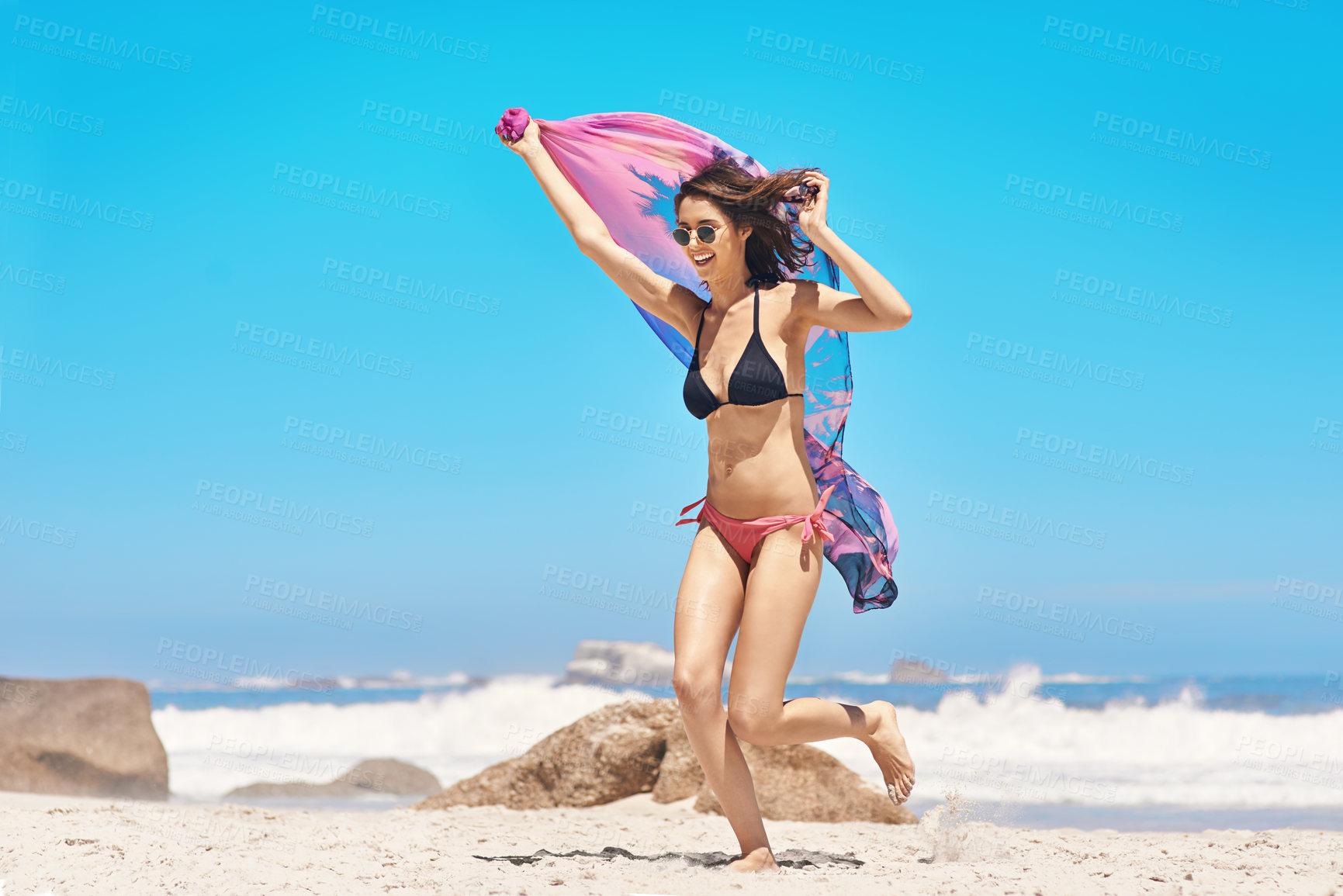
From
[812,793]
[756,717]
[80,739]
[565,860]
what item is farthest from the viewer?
[80,739]

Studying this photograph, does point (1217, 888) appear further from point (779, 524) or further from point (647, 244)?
point (647, 244)

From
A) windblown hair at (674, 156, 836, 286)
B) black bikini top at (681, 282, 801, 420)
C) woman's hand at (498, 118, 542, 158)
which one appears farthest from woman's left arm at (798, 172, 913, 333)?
woman's hand at (498, 118, 542, 158)

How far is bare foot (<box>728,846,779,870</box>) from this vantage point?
4.01 meters

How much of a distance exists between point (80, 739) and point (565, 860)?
20.5 ft

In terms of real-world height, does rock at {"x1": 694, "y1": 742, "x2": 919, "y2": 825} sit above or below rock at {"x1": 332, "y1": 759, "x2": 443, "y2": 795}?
above

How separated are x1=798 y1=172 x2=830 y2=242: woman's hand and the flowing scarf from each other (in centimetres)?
32

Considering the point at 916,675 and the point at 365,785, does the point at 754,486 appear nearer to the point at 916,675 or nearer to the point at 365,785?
the point at 365,785

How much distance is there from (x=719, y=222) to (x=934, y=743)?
10.7 m

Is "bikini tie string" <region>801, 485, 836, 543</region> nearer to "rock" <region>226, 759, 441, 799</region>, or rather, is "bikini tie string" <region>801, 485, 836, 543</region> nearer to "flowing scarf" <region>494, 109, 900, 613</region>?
"flowing scarf" <region>494, 109, 900, 613</region>

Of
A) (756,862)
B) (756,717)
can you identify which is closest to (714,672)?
(756,717)

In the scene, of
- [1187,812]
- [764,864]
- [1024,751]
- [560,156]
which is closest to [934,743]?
[1024,751]

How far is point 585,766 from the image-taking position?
717cm

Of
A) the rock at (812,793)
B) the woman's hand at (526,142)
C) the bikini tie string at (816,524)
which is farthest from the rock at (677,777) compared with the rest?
the woman's hand at (526,142)

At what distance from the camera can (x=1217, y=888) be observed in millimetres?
3617
